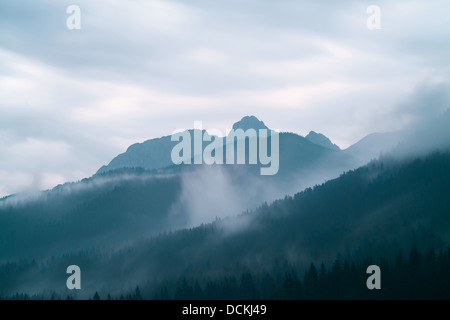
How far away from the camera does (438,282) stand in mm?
148375
